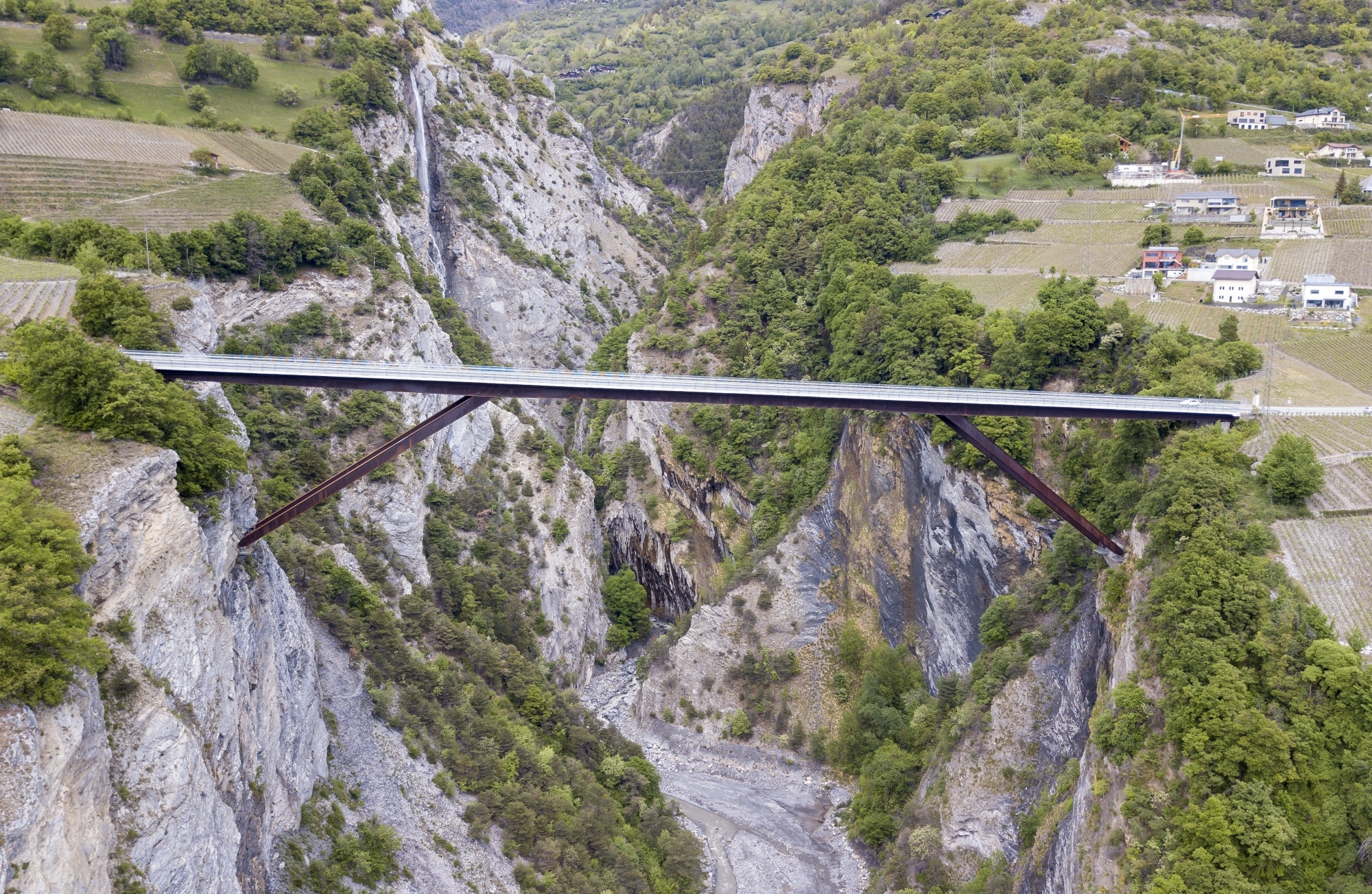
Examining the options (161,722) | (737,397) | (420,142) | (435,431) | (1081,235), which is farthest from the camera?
(420,142)

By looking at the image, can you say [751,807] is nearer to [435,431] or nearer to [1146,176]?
[435,431]

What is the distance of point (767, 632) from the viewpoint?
222ft

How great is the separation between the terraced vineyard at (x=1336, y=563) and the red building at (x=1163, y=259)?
25669mm

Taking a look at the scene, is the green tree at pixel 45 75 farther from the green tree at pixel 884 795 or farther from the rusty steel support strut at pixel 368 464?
the green tree at pixel 884 795

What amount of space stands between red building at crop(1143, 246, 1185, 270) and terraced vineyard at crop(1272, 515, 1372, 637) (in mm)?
25669

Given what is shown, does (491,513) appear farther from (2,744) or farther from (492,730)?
(2,744)

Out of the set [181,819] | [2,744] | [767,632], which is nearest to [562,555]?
[767,632]

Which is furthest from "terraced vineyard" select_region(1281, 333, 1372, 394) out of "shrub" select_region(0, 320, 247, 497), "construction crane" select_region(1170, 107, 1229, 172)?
"shrub" select_region(0, 320, 247, 497)

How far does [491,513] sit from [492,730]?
77.8 ft

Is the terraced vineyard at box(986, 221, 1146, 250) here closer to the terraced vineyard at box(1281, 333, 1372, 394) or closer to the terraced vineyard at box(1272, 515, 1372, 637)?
the terraced vineyard at box(1281, 333, 1372, 394)

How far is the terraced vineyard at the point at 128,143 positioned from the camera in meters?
72.3

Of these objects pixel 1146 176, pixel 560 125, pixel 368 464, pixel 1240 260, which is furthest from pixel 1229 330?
pixel 560 125

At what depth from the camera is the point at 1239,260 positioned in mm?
61000

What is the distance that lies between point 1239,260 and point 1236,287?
355 cm
